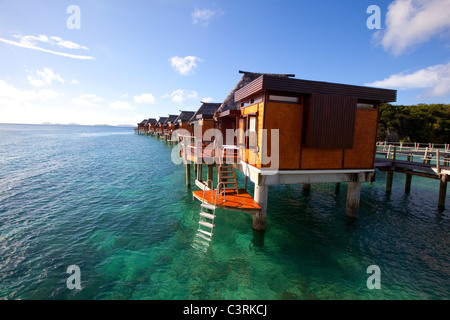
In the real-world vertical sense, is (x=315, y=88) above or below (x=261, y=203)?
above

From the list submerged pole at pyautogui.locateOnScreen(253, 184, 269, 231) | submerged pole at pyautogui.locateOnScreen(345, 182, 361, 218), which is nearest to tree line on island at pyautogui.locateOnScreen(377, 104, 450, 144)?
submerged pole at pyautogui.locateOnScreen(345, 182, 361, 218)

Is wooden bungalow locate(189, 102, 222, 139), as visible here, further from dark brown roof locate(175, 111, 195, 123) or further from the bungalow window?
dark brown roof locate(175, 111, 195, 123)

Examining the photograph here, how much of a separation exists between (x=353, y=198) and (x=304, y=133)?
6.02 m

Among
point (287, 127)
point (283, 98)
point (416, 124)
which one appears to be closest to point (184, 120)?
point (283, 98)

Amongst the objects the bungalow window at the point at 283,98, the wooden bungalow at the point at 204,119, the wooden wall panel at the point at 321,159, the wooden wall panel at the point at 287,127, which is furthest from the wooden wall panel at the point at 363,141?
the wooden bungalow at the point at 204,119

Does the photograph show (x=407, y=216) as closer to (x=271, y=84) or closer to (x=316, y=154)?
(x=316, y=154)

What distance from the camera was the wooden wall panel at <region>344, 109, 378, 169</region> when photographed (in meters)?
11.5

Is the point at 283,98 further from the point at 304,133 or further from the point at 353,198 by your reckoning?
the point at 353,198

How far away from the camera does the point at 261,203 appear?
10.5 metres

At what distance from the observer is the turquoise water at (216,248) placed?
24.7 feet

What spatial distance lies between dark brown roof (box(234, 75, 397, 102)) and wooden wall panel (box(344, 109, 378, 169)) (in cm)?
93

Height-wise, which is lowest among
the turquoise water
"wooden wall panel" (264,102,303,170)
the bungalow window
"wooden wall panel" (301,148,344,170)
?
the turquoise water

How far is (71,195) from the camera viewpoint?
56.7 feet
